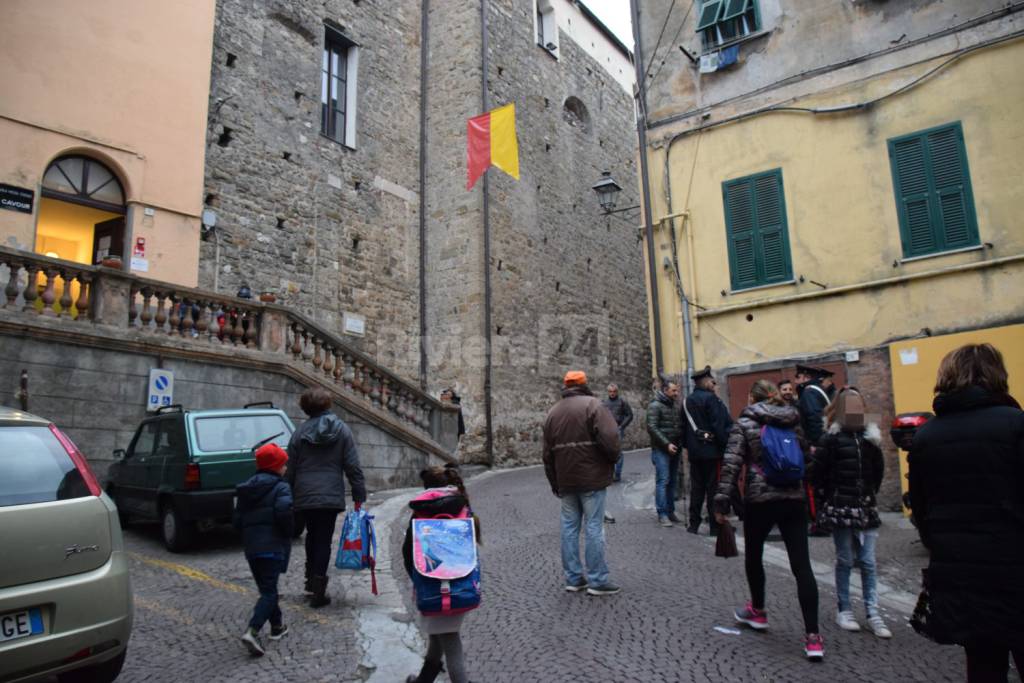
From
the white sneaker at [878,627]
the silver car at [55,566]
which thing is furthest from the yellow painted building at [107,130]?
the white sneaker at [878,627]

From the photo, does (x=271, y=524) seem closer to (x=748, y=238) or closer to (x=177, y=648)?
(x=177, y=648)

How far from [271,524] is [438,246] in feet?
49.2

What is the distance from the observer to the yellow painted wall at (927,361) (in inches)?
360

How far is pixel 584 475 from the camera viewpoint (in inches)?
222

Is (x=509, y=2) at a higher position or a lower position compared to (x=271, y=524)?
higher

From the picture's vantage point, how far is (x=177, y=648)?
4.70 meters

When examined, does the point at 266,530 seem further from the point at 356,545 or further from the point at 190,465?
the point at 190,465

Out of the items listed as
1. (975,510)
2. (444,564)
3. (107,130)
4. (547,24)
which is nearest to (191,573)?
(444,564)

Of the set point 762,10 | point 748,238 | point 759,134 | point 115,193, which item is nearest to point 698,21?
point 762,10

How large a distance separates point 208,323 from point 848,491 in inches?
348

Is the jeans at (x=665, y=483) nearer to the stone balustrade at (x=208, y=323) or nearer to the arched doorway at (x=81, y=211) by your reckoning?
the stone balustrade at (x=208, y=323)

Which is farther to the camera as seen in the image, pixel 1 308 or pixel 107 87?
pixel 107 87

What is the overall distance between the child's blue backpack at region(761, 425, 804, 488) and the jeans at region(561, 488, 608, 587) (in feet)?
4.54

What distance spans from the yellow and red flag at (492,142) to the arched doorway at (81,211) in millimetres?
7854
